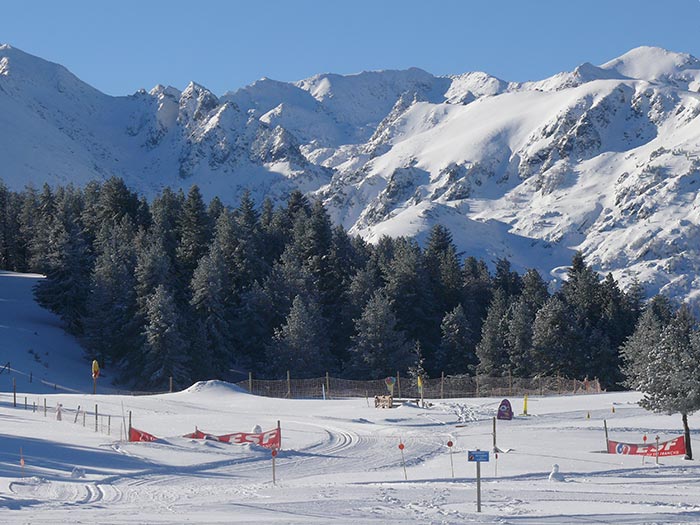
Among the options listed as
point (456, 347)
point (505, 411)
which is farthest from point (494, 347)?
point (505, 411)

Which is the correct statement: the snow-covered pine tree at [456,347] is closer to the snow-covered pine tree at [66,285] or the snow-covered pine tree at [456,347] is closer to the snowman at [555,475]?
the snow-covered pine tree at [66,285]

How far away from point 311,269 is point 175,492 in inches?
2413

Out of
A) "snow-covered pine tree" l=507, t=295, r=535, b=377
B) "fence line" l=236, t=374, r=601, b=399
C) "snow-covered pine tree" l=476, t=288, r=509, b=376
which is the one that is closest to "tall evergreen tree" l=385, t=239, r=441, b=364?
"snow-covered pine tree" l=476, t=288, r=509, b=376

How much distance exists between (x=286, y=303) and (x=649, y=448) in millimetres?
46608

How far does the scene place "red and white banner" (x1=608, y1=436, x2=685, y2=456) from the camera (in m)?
39.1

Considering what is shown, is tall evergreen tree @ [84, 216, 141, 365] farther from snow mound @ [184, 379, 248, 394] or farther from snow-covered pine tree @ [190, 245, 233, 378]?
snow mound @ [184, 379, 248, 394]

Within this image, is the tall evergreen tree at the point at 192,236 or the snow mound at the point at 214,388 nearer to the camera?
the snow mound at the point at 214,388

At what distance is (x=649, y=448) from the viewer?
3941 cm

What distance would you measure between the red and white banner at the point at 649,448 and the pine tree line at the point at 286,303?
1355 inches

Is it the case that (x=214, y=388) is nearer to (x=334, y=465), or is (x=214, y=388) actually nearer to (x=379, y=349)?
(x=379, y=349)

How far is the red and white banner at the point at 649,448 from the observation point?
1539 inches

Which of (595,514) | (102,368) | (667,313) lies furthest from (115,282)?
(595,514)

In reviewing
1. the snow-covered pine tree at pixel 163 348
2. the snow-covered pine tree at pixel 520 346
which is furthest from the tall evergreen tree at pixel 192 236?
the snow-covered pine tree at pixel 520 346

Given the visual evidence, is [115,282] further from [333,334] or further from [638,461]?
[638,461]
